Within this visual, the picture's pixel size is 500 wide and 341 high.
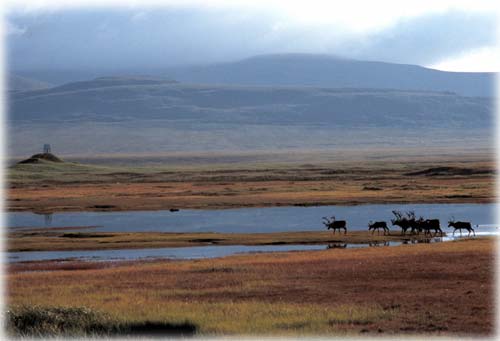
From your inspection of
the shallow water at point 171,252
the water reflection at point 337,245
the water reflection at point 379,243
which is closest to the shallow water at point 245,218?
the water reflection at point 379,243

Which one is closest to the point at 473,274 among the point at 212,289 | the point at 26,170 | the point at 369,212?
the point at 212,289

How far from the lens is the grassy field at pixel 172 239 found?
34.3m

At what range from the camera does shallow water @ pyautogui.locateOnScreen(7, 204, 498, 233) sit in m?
41.3

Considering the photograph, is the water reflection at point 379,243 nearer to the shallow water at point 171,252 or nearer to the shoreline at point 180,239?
the shallow water at point 171,252

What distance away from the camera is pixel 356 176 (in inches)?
3258

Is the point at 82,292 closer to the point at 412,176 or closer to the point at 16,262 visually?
the point at 16,262

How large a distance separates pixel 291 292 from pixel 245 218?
26116 millimetres

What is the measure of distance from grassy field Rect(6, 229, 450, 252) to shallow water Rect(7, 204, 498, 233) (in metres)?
2.80

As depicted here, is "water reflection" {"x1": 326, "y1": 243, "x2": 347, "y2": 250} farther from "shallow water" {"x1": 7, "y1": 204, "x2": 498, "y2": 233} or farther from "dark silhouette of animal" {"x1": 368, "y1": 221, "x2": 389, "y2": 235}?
"shallow water" {"x1": 7, "y1": 204, "x2": 498, "y2": 233}

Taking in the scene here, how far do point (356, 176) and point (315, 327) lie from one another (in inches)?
2627

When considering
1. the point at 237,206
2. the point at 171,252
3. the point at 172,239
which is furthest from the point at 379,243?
the point at 237,206

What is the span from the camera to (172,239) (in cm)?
3603

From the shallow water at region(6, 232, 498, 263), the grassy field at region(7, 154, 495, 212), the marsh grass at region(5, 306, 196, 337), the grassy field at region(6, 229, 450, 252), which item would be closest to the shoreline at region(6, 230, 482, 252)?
the grassy field at region(6, 229, 450, 252)

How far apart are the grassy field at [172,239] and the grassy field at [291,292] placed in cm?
655
